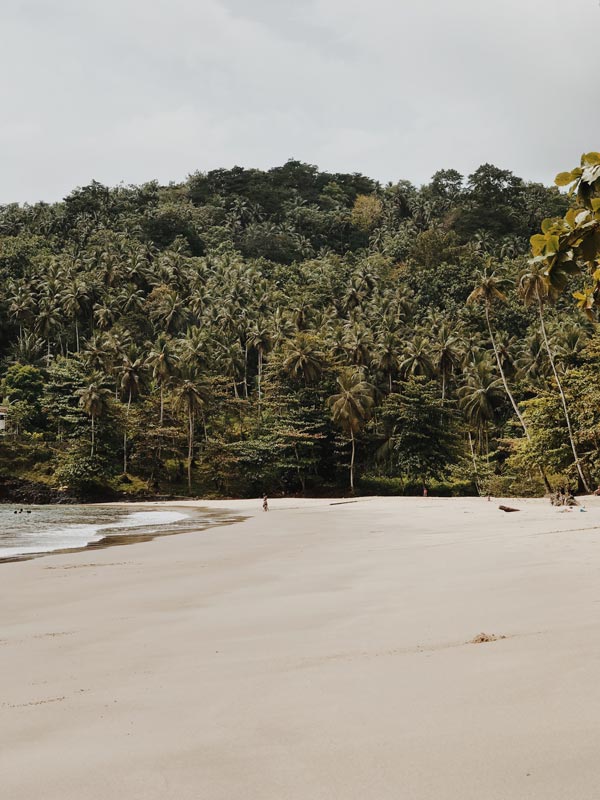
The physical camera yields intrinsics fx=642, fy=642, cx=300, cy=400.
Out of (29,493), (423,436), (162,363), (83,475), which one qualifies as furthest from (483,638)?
(162,363)

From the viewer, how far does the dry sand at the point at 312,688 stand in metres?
3.15

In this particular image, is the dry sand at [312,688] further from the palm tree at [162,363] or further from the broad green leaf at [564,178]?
the palm tree at [162,363]

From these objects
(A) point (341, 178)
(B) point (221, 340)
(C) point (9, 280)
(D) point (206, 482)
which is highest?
(A) point (341, 178)

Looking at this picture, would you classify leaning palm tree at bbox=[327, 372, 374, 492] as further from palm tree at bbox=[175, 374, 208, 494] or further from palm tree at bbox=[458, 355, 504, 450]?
palm tree at bbox=[175, 374, 208, 494]

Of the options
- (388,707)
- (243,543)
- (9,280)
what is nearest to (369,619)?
(388,707)

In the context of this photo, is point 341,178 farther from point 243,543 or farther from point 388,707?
point 388,707

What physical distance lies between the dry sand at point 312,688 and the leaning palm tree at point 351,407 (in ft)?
155

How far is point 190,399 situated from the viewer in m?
62.1

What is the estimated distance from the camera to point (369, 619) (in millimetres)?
6820

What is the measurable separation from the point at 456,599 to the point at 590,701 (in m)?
3.80

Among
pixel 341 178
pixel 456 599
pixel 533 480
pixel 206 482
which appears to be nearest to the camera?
pixel 456 599

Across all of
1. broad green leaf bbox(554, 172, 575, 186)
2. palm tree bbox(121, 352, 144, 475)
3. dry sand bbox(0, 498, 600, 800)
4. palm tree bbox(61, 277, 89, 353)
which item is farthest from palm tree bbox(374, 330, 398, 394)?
broad green leaf bbox(554, 172, 575, 186)

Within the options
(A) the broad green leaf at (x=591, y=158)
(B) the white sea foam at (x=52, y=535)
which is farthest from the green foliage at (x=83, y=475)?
(A) the broad green leaf at (x=591, y=158)

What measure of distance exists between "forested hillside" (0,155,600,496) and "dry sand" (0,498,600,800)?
2653 cm
